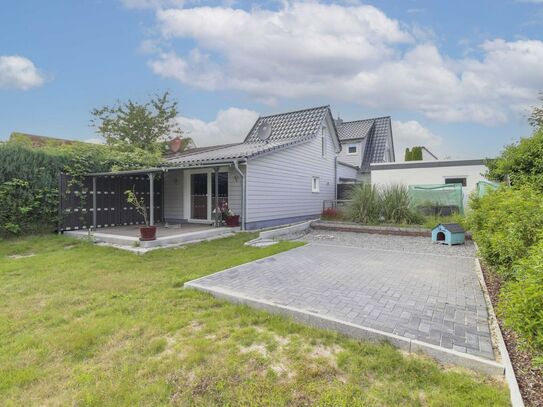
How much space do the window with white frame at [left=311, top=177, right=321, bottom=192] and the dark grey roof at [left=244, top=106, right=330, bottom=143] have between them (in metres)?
2.32

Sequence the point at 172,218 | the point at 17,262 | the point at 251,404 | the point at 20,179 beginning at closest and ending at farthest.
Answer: the point at 251,404, the point at 17,262, the point at 20,179, the point at 172,218

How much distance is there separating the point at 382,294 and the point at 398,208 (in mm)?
7958

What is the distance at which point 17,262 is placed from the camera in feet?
21.2

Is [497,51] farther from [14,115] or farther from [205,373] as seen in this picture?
[14,115]

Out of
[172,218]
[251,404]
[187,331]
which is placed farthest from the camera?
[172,218]

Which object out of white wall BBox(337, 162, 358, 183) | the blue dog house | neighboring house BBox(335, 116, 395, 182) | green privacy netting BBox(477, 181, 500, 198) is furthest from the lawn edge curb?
neighboring house BBox(335, 116, 395, 182)

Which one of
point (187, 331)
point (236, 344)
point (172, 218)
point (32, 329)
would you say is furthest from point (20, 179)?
point (236, 344)

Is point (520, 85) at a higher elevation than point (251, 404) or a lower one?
higher

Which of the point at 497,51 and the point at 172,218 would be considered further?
the point at 172,218

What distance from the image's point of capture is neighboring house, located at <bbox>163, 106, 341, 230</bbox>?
10.8 m

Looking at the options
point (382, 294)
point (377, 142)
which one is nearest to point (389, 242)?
point (382, 294)

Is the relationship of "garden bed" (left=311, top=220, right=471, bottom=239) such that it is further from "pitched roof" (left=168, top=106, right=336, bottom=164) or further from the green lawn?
the green lawn

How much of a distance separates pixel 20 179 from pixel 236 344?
953cm

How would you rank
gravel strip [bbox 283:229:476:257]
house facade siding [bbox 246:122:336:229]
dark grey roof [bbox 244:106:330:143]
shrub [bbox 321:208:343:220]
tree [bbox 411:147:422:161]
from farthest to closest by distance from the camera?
tree [bbox 411:147:422:161] < dark grey roof [bbox 244:106:330:143] < shrub [bbox 321:208:343:220] < house facade siding [bbox 246:122:336:229] < gravel strip [bbox 283:229:476:257]
